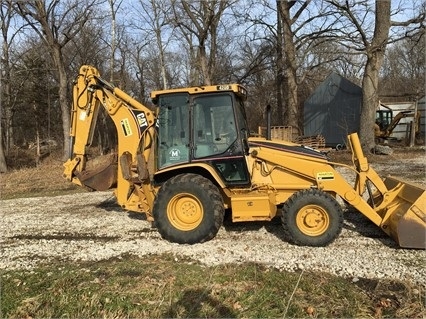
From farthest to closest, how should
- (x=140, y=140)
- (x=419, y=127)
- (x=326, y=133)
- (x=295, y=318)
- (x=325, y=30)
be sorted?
(x=326, y=133), (x=419, y=127), (x=325, y=30), (x=140, y=140), (x=295, y=318)

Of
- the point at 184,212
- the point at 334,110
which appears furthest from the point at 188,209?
the point at 334,110

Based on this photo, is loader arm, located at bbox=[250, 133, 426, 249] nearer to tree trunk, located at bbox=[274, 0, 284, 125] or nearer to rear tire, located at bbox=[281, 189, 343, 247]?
rear tire, located at bbox=[281, 189, 343, 247]

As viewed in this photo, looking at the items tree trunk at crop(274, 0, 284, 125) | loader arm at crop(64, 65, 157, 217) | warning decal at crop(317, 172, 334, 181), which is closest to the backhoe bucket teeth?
loader arm at crop(64, 65, 157, 217)

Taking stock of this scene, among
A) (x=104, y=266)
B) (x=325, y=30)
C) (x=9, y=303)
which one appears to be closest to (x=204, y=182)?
(x=104, y=266)

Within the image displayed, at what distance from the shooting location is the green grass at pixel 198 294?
4.49 meters

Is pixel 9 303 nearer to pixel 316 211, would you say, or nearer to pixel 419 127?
pixel 316 211

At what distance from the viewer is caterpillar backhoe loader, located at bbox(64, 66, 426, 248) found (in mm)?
6539

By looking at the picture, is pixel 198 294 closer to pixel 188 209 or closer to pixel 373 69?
pixel 188 209

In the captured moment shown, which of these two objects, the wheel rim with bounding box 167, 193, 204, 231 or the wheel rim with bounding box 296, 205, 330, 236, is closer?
the wheel rim with bounding box 296, 205, 330, 236

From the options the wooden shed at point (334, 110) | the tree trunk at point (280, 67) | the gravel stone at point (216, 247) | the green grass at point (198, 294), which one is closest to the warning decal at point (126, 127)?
the gravel stone at point (216, 247)

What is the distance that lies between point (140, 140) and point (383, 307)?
4.64 metres

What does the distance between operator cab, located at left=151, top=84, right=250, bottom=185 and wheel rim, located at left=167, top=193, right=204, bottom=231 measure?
589 millimetres

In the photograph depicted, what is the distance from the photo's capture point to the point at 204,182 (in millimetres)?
A: 6828

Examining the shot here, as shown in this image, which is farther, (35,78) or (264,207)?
(35,78)
